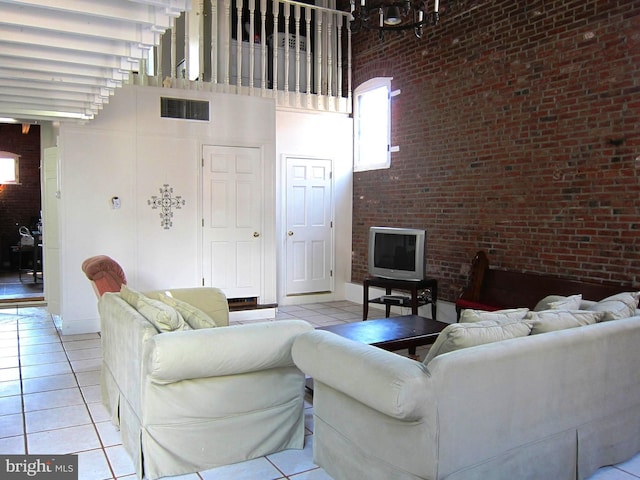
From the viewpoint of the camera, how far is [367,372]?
7.47ft

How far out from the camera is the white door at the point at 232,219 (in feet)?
21.4

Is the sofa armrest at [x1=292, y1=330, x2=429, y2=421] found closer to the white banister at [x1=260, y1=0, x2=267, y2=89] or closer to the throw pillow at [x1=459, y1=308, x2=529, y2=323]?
the throw pillow at [x1=459, y1=308, x2=529, y2=323]

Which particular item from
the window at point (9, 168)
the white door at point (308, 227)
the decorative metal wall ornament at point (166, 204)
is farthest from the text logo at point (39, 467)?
the window at point (9, 168)

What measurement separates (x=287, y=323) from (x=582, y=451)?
1.59 m

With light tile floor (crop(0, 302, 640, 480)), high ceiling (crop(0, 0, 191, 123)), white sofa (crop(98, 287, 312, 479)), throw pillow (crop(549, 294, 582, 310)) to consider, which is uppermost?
high ceiling (crop(0, 0, 191, 123))

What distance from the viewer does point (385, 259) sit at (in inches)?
248

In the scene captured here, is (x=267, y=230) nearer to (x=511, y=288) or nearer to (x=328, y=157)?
(x=328, y=157)

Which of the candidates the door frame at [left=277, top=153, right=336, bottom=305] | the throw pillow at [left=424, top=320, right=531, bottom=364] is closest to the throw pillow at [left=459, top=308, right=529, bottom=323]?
the throw pillow at [left=424, top=320, right=531, bottom=364]

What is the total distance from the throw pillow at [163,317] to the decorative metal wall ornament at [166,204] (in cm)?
338

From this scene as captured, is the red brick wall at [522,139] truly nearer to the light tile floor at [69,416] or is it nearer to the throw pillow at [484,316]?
the throw pillow at [484,316]

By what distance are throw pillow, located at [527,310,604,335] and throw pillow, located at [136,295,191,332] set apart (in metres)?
1.79

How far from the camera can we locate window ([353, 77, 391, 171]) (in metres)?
7.26

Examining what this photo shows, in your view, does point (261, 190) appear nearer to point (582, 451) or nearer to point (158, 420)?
point (158, 420)

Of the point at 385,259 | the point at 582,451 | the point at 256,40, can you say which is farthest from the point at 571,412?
the point at 256,40
